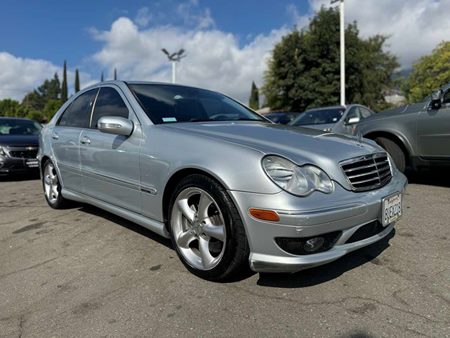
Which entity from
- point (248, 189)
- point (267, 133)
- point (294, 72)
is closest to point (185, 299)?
point (248, 189)

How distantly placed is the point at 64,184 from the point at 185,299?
2716 mm

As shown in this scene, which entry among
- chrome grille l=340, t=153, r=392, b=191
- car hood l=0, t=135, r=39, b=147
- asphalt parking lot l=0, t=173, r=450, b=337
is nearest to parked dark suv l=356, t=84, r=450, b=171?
asphalt parking lot l=0, t=173, r=450, b=337

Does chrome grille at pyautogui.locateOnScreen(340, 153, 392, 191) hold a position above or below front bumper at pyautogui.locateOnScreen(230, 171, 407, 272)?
above

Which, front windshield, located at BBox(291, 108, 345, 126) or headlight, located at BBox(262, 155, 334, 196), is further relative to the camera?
front windshield, located at BBox(291, 108, 345, 126)

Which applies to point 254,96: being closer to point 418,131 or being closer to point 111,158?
point 418,131

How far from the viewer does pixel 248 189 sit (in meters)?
2.43

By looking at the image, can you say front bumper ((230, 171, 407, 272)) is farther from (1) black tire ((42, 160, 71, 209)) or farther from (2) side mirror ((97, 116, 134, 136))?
(1) black tire ((42, 160, 71, 209))

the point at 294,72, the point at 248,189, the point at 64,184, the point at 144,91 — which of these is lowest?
the point at 64,184

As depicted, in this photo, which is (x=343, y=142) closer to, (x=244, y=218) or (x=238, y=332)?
(x=244, y=218)

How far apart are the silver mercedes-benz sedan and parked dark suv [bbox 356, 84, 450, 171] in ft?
9.35

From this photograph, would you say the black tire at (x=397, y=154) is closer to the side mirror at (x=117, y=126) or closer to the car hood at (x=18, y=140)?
the side mirror at (x=117, y=126)

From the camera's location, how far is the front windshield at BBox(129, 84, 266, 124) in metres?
3.49

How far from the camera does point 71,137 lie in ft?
14.2

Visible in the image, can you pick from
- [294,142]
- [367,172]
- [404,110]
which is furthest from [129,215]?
[404,110]
